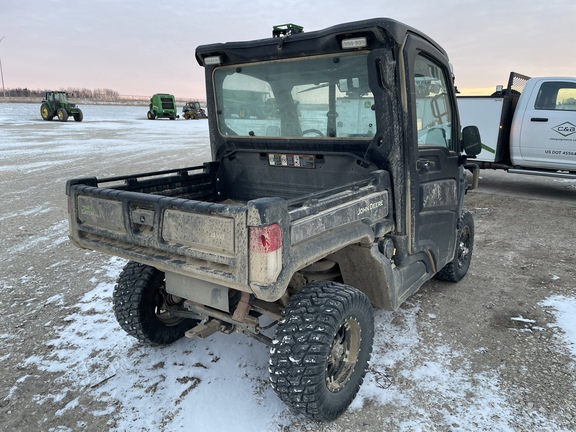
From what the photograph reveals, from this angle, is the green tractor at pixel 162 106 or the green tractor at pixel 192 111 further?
the green tractor at pixel 192 111

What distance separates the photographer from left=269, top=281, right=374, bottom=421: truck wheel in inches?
97.1

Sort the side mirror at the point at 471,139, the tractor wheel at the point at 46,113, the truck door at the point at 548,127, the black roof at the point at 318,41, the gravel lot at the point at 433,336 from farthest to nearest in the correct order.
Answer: the tractor wheel at the point at 46,113 → the truck door at the point at 548,127 → the side mirror at the point at 471,139 → the black roof at the point at 318,41 → the gravel lot at the point at 433,336

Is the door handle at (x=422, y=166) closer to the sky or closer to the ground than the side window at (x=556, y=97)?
closer to the ground

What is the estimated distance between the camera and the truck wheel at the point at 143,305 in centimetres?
329

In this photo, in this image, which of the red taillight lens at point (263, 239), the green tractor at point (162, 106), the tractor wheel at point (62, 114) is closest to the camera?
the red taillight lens at point (263, 239)

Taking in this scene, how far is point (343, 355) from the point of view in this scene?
9.34 ft

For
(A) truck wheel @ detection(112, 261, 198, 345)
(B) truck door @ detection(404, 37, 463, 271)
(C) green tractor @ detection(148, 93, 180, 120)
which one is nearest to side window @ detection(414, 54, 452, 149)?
(B) truck door @ detection(404, 37, 463, 271)

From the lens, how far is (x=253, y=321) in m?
2.82

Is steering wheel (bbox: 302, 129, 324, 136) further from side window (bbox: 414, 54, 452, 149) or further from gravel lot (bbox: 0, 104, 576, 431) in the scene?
gravel lot (bbox: 0, 104, 576, 431)

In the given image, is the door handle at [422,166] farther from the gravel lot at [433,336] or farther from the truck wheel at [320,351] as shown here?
the gravel lot at [433,336]

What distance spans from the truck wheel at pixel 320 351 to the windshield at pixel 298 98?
1.27 metres

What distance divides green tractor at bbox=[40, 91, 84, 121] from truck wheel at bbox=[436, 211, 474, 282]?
32.1 meters

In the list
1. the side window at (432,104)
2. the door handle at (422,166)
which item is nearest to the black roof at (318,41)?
the side window at (432,104)

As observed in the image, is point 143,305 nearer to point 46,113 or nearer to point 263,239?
point 263,239
